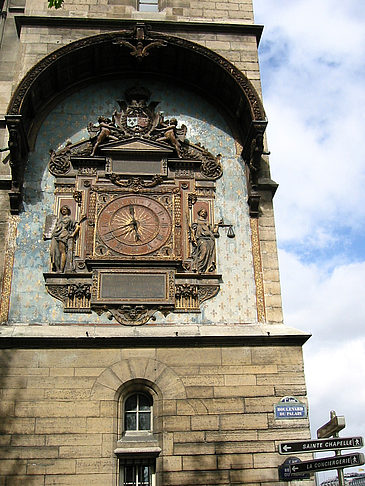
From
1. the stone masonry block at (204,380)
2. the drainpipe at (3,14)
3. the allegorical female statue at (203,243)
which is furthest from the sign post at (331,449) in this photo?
the drainpipe at (3,14)

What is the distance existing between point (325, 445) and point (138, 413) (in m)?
3.74

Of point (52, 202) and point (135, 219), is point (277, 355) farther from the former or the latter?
point (52, 202)

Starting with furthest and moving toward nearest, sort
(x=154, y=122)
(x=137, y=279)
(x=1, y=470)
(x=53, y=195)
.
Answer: (x=154, y=122)
(x=53, y=195)
(x=137, y=279)
(x=1, y=470)

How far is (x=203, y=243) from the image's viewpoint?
12.5 m

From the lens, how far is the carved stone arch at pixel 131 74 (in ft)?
42.4

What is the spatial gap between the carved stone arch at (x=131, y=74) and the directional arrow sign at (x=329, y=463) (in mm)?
6730

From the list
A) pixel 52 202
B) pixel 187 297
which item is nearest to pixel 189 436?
pixel 187 297

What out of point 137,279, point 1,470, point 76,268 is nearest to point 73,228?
point 76,268

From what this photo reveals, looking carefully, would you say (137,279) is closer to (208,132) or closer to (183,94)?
(208,132)

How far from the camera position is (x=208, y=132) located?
14.0m

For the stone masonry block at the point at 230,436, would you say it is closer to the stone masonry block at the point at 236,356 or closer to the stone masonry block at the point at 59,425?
the stone masonry block at the point at 236,356

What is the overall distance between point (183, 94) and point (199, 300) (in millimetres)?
5158

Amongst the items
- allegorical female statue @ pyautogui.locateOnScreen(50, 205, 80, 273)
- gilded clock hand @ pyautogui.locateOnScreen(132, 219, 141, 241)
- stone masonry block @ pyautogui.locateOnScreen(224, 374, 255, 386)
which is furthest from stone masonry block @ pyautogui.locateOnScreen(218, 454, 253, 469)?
allegorical female statue @ pyautogui.locateOnScreen(50, 205, 80, 273)

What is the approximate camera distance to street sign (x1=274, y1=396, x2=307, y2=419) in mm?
10992
